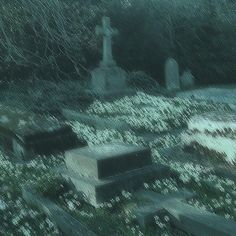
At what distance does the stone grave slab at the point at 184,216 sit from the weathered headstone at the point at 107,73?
29.6 ft

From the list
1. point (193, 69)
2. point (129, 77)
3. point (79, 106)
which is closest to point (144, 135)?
point (79, 106)

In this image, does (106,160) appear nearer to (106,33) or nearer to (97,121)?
(97,121)

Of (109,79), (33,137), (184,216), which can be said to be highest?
(33,137)

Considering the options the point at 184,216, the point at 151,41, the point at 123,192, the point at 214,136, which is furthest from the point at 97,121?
the point at 151,41

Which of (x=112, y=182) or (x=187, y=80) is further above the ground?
(x=112, y=182)

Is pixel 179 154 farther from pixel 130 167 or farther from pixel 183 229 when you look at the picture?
pixel 183 229

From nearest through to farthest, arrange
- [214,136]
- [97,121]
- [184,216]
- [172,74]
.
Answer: [184,216] < [214,136] < [97,121] < [172,74]

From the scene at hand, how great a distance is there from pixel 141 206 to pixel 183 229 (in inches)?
22.4

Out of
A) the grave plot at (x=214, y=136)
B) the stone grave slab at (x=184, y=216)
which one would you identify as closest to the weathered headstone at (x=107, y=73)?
the grave plot at (x=214, y=136)

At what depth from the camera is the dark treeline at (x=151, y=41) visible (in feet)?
52.6

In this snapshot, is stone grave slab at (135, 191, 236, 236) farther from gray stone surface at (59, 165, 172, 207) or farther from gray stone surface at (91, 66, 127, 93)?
gray stone surface at (91, 66, 127, 93)

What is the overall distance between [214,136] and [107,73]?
740 cm

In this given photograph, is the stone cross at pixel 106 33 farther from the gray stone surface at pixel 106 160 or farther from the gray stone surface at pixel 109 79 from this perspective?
the gray stone surface at pixel 106 160

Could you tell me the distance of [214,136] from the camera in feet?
23.8
